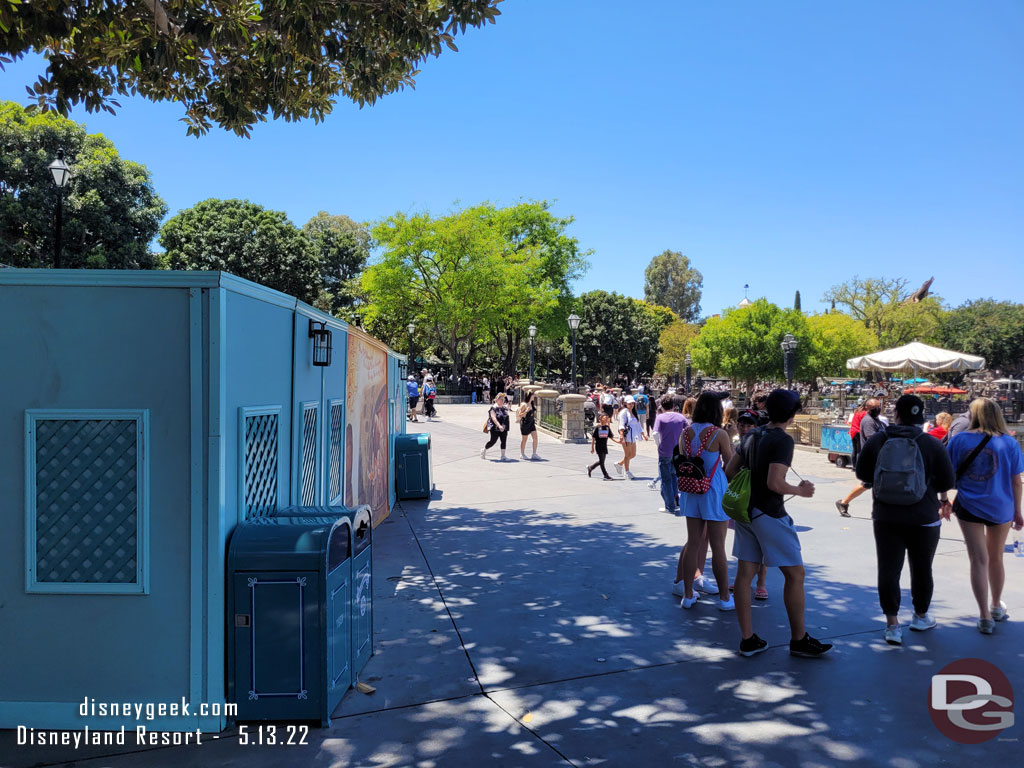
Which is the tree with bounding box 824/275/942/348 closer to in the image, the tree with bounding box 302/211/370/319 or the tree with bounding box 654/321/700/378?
the tree with bounding box 654/321/700/378

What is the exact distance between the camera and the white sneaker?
5.09m

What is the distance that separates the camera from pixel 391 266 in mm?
40812

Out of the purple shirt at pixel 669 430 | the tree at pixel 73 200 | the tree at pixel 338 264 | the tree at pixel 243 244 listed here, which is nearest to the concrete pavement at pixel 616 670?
the purple shirt at pixel 669 430

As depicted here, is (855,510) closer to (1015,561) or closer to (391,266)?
(1015,561)

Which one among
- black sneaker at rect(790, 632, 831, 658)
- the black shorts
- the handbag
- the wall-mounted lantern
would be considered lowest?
black sneaker at rect(790, 632, 831, 658)

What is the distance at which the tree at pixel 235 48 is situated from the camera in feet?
22.3

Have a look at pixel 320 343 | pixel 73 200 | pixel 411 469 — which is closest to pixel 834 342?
pixel 411 469

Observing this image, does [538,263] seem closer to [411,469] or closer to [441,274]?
[441,274]

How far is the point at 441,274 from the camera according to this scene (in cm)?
4156

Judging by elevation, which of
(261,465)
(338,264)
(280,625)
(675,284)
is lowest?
(280,625)

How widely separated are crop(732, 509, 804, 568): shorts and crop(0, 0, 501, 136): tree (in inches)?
213

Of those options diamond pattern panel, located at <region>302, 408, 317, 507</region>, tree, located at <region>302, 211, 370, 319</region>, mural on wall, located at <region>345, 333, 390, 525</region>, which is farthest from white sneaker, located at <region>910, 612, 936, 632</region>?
tree, located at <region>302, 211, 370, 319</region>

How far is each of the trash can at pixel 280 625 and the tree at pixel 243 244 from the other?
42.0 metres

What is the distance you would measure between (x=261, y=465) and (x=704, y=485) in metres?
3.26
